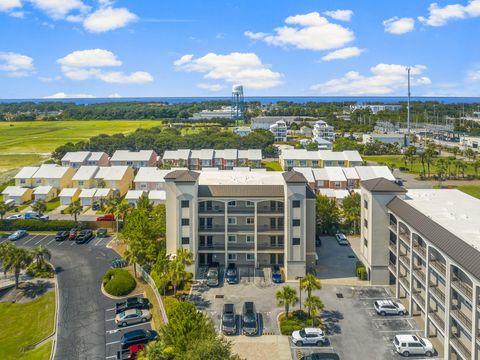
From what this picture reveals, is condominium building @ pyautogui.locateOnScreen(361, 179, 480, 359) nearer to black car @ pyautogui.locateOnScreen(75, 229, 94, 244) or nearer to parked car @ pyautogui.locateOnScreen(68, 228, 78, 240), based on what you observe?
black car @ pyautogui.locateOnScreen(75, 229, 94, 244)

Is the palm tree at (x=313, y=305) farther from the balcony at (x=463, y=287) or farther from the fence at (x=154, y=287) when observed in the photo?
the fence at (x=154, y=287)

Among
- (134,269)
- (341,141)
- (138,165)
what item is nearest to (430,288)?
(134,269)

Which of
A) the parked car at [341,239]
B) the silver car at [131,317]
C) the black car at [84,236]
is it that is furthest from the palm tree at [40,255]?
the parked car at [341,239]

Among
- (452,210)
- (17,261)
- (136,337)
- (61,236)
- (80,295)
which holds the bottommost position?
(80,295)

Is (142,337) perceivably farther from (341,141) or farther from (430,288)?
(341,141)

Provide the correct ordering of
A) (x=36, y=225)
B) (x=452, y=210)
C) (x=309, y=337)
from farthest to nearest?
(x=36, y=225), (x=452, y=210), (x=309, y=337)

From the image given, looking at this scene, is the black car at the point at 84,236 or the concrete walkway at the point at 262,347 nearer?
the concrete walkway at the point at 262,347

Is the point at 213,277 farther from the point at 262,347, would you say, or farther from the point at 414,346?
the point at 414,346

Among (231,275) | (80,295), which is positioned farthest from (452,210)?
(80,295)
